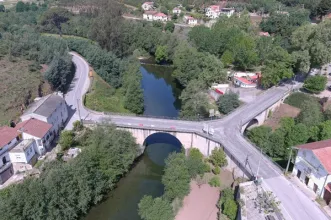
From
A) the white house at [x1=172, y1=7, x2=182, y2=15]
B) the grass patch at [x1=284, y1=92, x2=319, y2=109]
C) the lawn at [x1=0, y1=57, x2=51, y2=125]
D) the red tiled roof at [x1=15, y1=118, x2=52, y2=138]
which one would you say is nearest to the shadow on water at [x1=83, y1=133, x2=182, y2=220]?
the red tiled roof at [x1=15, y1=118, x2=52, y2=138]

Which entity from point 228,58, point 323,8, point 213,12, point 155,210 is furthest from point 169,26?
point 155,210

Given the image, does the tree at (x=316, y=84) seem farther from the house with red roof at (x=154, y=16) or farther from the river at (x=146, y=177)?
the house with red roof at (x=154, y=16)

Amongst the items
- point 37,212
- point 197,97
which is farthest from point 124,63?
point 37,212

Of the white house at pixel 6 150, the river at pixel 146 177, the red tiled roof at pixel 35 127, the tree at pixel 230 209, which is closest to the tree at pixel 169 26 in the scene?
the river at pixel 146 177

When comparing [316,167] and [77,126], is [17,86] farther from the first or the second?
[316,167]

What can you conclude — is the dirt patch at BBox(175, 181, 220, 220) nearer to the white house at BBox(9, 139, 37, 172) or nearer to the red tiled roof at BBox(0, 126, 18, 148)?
the white house at BBox(9, 139, 37, 172)

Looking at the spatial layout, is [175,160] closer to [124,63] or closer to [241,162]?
[241,162]
